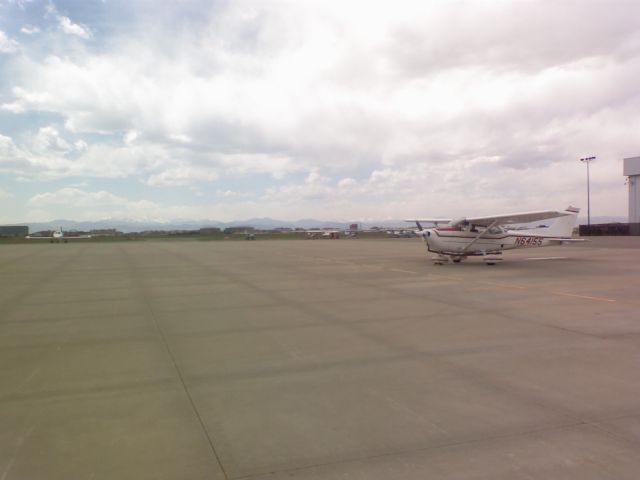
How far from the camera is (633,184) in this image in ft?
242

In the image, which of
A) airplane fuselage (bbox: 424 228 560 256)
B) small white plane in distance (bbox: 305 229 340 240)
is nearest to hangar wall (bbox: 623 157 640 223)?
small white plane in distance (bbox: 305 229 340 240)

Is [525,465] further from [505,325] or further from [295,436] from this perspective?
[505,325]

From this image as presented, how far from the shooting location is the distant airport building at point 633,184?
2859 inches

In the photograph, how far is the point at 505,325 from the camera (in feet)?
28.7

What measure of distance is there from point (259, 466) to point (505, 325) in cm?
646

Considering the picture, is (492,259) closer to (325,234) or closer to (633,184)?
(325,234)

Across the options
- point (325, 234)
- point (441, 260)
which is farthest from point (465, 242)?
point (325, 234)

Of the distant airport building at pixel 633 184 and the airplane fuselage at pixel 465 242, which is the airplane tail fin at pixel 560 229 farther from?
the distant airport building at pixel 633 184

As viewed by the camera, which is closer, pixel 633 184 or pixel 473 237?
pixel 473 237

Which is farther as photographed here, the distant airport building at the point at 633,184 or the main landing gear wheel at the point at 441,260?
the distant airport building at the point at 633,184

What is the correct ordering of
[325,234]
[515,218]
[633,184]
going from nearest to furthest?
1. [515,218]
2. [633,184]
3. [325,234]

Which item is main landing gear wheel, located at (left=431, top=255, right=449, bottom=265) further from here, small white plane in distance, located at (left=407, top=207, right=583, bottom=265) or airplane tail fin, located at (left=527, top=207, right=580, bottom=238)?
airplane tail fin, located at (left=527, top=207, right=580, bottom=238)

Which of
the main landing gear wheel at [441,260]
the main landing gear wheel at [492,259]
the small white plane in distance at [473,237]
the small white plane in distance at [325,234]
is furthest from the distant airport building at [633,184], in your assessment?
the main landing gear wheel at [441,260]

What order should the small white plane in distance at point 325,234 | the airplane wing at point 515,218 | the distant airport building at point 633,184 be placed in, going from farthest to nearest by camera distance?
the small white plane in distance at point 325,234 → the distant airport building at point 633,184 → the airplane wing at point 515,218
